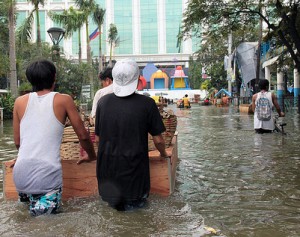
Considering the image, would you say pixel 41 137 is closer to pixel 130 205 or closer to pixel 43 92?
pixel 43 92

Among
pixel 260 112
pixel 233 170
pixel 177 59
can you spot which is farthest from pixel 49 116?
pixel 177 59

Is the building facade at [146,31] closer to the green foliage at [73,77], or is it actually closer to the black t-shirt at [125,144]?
the green foliage at [73,77]

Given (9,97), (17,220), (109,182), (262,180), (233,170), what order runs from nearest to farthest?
1. (109,182)
2. (17,220)
3. (262,180)
4. (233,170)
5. (9,97)

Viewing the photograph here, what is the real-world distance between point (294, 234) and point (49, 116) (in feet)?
7.87

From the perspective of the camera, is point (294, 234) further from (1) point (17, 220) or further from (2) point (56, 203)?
(1) point (17, 220)

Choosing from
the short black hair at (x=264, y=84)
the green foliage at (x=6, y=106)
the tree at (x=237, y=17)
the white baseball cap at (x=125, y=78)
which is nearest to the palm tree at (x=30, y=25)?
the green foliage at (x=6, y=106)

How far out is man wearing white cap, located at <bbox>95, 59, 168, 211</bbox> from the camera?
12.8 feet

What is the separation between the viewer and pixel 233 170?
7.20 meters

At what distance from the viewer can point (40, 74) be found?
12.4 feet

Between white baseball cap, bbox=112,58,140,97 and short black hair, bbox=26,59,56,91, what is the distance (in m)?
0.59

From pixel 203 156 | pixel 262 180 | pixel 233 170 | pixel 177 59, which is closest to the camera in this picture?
pixel 262 180

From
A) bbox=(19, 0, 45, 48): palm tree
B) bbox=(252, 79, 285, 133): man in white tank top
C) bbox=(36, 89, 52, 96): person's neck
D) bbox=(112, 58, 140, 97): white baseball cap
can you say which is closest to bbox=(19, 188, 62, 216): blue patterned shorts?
bbox=(36, 89, 52, 96): person's neck

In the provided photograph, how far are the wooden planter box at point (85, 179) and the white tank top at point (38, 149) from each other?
1202mm

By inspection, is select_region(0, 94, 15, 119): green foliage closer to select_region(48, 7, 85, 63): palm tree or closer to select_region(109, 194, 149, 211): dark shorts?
select_region(48, 7, 85, 63): palm tree
